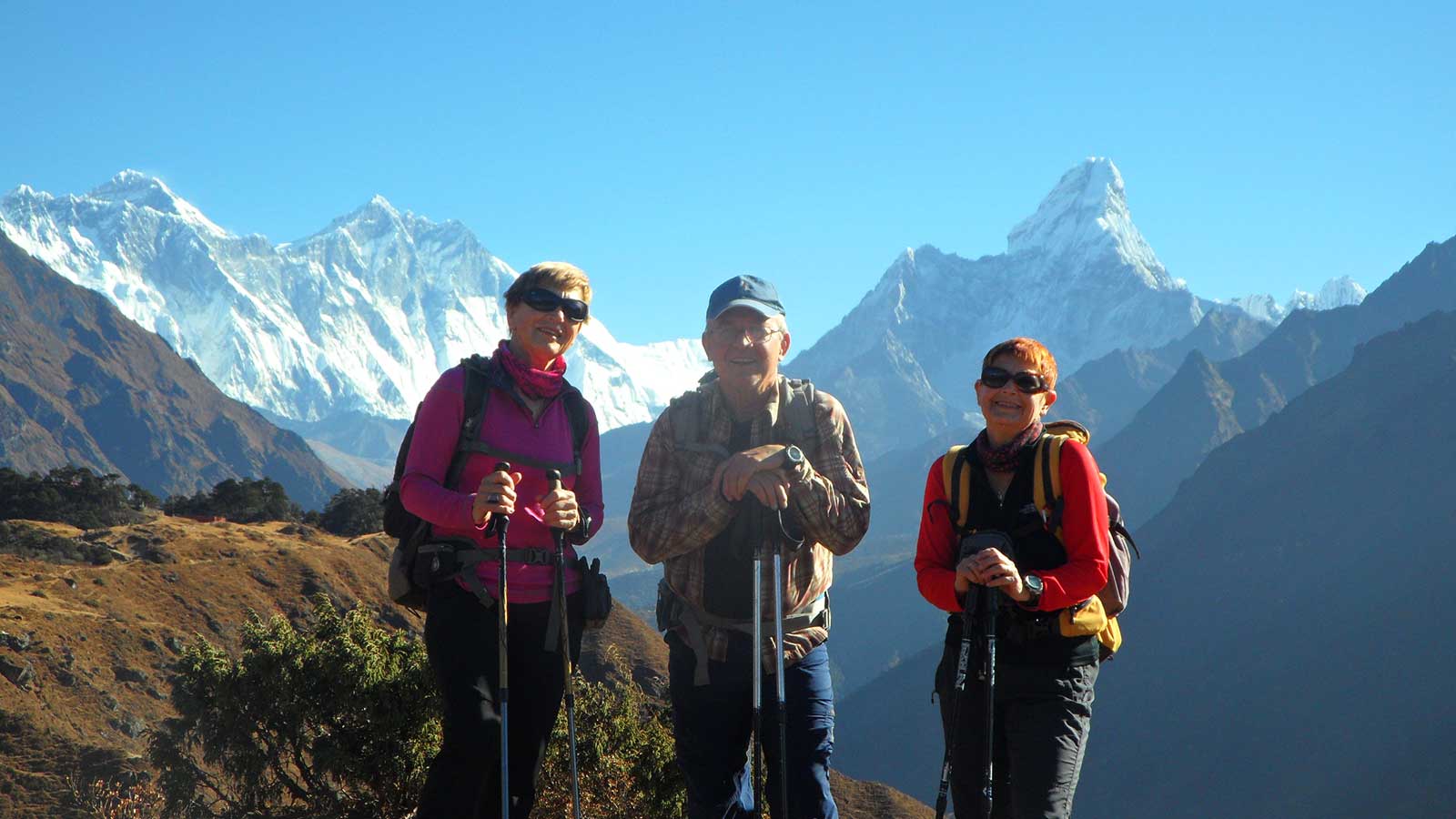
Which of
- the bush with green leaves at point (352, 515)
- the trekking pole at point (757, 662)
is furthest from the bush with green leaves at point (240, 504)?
the trekking pole at point (757, 662)

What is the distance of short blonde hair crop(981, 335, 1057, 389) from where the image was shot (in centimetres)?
543

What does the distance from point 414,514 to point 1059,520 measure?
2.80 metres

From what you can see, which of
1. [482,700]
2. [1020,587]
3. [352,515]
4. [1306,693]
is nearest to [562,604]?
[482,700]

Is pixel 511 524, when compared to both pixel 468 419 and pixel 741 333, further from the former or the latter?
pixel 741 333

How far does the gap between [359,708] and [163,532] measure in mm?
38536

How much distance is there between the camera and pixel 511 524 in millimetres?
5613

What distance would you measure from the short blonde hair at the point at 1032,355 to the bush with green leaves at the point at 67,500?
4683cm

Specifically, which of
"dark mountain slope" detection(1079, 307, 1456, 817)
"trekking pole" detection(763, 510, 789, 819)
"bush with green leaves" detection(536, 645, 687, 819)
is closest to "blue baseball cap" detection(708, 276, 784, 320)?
"trekking pole" detection(763, 510, 789, 819)

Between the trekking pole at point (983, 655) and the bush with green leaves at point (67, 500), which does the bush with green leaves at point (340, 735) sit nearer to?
the trekking pole at point (983, 655)

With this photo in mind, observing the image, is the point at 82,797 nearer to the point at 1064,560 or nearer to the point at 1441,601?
the point at 1064,560

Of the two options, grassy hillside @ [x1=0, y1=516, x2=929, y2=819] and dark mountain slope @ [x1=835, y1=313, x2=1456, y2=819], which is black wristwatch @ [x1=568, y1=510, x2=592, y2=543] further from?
dark mountain slope @ [x1=835, y1=313, x2=1456, y2=819]

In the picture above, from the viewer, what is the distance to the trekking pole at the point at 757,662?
5410 mm

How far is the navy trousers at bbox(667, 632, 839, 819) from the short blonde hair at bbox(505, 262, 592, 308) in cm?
177

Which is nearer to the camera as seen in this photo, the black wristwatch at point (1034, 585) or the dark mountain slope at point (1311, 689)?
the black wristwatch at point (1034, 585)
